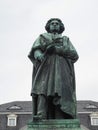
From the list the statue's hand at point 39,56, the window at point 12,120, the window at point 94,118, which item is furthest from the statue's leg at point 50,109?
the window at point 94,118

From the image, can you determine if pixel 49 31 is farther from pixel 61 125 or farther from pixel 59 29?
pixel 61 125

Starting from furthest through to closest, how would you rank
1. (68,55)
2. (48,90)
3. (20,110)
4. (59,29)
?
1. (20,110)
2. (59,29)
3. (68,55)
4. (48,90)

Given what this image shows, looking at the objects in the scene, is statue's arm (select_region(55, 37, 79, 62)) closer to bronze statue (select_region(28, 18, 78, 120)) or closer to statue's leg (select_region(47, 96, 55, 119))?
bronze statue (select_region(28, 18, 78, 120))

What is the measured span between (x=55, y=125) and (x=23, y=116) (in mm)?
48513

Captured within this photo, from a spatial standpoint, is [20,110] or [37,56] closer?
[37,56]

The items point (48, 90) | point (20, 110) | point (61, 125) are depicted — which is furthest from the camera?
point (20, 110)

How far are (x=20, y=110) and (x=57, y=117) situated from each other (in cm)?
4981

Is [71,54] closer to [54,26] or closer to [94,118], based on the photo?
[54,26]

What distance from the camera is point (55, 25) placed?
352 inches

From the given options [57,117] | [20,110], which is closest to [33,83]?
[57,117]

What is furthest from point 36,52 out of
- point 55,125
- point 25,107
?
point 25,107

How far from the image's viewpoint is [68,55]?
8453 millimetres

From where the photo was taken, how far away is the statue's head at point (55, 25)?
29.3ft

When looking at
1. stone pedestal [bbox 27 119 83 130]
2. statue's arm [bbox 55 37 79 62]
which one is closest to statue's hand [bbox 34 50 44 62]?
statue's arm [bbox 55 37 79 62]
